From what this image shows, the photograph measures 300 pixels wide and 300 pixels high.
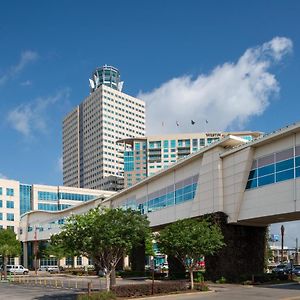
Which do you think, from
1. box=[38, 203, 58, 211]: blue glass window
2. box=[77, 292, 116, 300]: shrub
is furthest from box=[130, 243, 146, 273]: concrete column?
box=[38, 203, 58, 211]: blue glass window

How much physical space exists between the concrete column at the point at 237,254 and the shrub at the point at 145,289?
882 cm

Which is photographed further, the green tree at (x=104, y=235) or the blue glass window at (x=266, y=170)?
the blue glass window at (x=266, y=170)

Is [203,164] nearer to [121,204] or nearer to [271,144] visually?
[271,144]

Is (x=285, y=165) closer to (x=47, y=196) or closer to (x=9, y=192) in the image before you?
(x=9, y=192)

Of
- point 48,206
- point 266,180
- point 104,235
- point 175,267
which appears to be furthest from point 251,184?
point 48,206

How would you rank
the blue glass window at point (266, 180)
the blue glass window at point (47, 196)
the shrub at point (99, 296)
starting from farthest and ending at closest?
the blue glass window at point (47, 196) < the blue glass window at point (266, 180) < the shrub at point (99, 296)

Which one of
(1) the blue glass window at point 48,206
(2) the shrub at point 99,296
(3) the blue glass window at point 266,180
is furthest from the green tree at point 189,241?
(1) the blue glass window at point 48,206

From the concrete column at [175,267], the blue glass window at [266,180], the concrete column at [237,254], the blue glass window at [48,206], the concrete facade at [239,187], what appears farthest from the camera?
the blue glass window at [48,206]

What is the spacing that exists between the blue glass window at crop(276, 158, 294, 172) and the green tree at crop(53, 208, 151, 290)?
12.3 metres

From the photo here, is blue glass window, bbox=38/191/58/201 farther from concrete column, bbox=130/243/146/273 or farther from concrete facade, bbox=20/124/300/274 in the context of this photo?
concrete facade, bbox=20/124/300/274

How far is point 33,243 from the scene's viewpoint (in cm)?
11281

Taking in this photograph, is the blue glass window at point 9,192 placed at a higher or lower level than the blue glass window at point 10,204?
higher

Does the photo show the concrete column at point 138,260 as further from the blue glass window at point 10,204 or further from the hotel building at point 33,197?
the blue glass window at point 10,204

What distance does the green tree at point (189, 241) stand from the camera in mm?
36812
